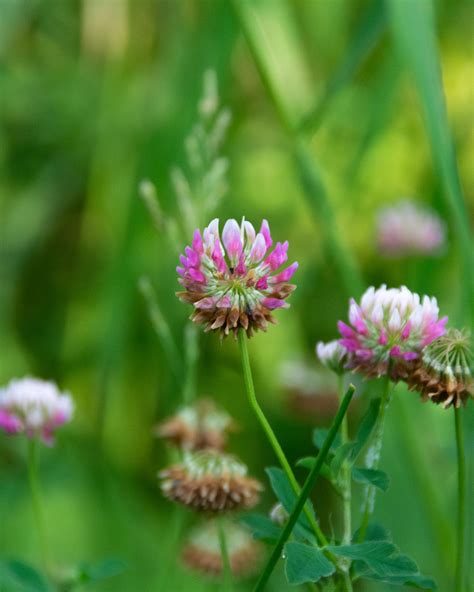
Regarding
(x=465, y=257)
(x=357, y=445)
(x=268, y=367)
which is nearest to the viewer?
(x=357, y=445)

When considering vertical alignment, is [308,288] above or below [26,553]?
above

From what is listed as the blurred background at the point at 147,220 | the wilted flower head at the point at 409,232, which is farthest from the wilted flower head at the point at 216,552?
the wilted flower head at the point at 409,232

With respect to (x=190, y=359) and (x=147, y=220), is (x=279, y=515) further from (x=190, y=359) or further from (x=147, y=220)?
(x=147, y=220)

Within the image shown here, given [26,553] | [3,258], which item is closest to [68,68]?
[3,258]

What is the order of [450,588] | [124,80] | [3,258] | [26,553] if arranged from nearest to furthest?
[450,588], [26,553], [3,258], [124,80]

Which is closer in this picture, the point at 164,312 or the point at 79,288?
the point at 164,312

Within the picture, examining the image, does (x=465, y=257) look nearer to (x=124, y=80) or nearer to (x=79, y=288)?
(x=79, y=288)
